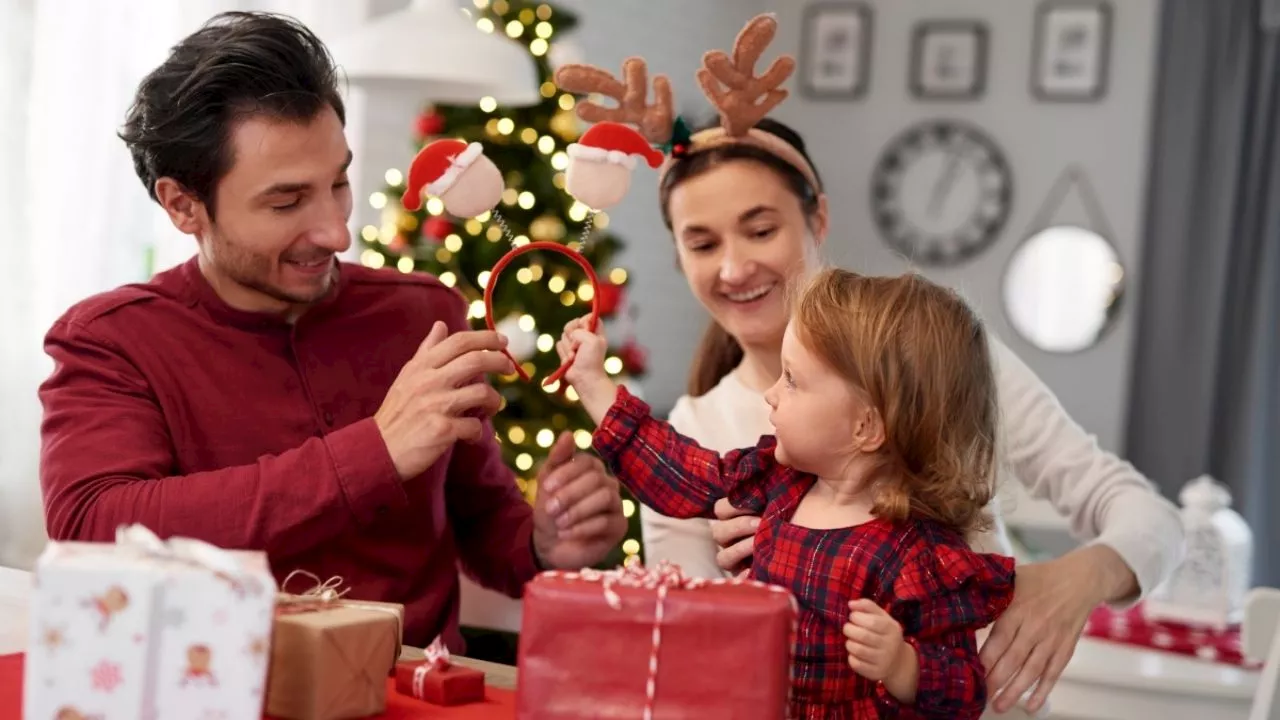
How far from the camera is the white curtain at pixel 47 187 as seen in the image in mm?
3195

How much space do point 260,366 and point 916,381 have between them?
0.88 meters

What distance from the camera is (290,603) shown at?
4.25 ft

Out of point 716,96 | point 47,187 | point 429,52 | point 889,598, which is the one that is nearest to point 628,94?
point 716,96

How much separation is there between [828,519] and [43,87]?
2.51 m

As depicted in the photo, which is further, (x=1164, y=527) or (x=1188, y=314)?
(x=1188, y=314)

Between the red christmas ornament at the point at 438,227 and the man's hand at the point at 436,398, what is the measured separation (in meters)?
2.37

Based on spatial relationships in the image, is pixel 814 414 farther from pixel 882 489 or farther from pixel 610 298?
pixel 610 298

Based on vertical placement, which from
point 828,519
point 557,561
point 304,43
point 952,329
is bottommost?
point 557,561

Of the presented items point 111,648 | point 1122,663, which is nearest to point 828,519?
point 111,648

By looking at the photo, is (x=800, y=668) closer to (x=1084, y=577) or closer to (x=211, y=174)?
(x=1084, y=577)

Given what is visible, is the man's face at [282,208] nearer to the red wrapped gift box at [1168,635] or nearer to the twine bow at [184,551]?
the twine bow at [184,551]

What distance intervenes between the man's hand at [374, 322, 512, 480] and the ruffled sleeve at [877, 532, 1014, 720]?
52 cm

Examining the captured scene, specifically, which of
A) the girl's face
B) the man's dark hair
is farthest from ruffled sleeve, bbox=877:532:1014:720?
the man's dark hair

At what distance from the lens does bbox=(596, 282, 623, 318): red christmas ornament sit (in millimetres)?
3965
